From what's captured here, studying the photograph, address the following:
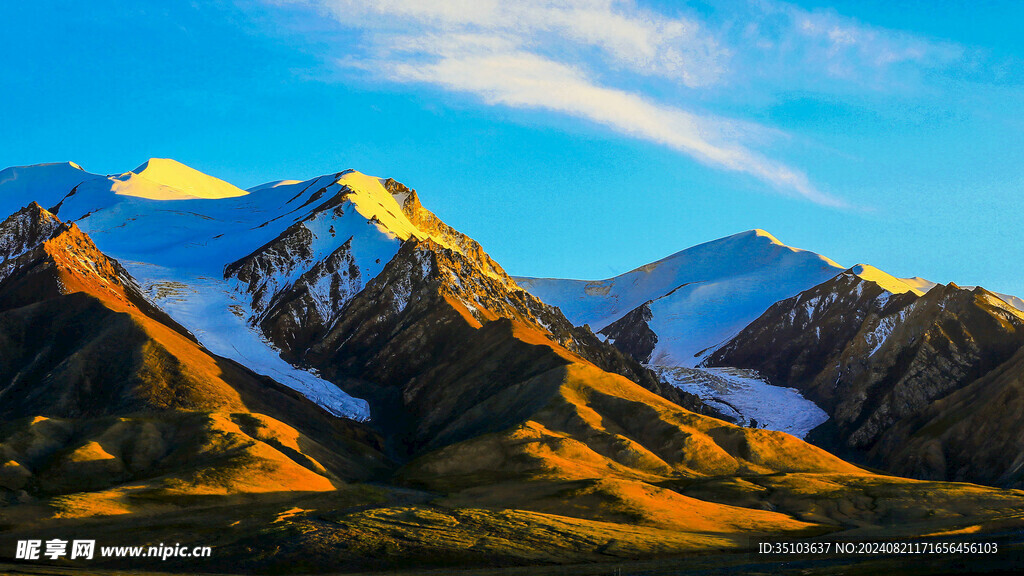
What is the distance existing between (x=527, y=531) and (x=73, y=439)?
76.7 m

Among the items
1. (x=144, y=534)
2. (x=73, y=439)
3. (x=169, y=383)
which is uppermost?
(x=169, y=383)

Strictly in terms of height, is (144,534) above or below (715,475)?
below

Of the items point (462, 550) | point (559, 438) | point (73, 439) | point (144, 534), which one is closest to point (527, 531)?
point (462, 550)

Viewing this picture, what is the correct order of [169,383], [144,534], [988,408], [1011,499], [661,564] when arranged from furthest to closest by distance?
[988,408] < [169,383] < [1011,499] < [144,534] < [661,564]

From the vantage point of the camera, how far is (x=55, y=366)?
184 meters

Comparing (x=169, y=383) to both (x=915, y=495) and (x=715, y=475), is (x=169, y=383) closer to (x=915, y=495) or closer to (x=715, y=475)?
(x=715, y=475)

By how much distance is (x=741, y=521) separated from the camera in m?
124

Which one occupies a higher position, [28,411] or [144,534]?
[28,411]

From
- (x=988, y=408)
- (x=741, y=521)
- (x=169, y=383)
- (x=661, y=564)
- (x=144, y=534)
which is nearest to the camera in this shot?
(x=661, y=564)

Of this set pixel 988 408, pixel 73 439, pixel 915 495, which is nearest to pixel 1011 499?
pixel 915 495

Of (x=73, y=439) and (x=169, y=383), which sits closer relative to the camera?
(x=73, y=439)

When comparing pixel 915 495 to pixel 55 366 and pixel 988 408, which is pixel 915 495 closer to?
pixel 988 408

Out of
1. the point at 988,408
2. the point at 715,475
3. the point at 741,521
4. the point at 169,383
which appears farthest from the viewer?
the point at 988,408

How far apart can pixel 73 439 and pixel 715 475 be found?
101241 millimetres
